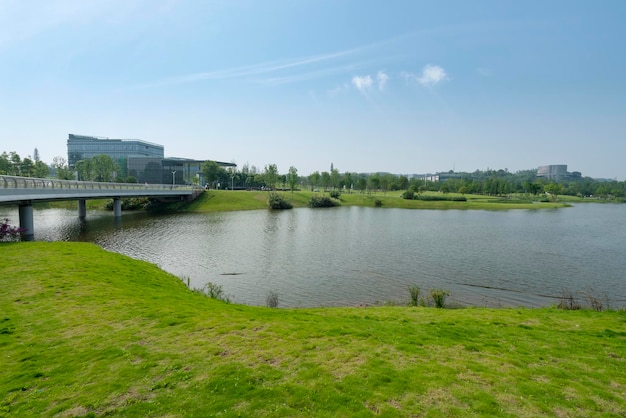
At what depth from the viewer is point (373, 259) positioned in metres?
28.1

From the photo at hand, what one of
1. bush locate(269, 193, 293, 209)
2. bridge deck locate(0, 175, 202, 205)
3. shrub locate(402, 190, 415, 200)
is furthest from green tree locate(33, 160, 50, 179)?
shrub locate(402, 190, 415, 200)

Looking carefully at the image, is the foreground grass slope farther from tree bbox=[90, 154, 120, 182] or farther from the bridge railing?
tree bbox=[90, 154, 120, 182]

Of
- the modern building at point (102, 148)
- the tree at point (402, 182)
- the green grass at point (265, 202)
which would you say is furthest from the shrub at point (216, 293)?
the modern building at point (102, 148)

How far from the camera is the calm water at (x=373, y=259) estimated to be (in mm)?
20016

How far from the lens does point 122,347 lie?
8680mm

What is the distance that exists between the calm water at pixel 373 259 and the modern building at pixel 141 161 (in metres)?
76.5

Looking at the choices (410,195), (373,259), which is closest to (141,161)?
(410,195)

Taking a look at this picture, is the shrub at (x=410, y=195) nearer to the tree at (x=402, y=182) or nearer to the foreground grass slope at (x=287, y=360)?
the tree at (x=402, y=182)

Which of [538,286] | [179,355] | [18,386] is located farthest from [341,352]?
[538,286]

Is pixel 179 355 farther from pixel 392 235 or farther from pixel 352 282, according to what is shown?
pixel 392 235

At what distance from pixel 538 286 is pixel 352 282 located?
12127 mm

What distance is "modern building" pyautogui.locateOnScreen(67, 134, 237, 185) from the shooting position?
131125 millimetres

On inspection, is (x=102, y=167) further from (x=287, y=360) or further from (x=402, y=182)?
(x=287, y=360)

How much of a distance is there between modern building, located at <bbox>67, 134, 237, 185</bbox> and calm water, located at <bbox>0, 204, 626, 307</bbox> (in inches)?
3011
